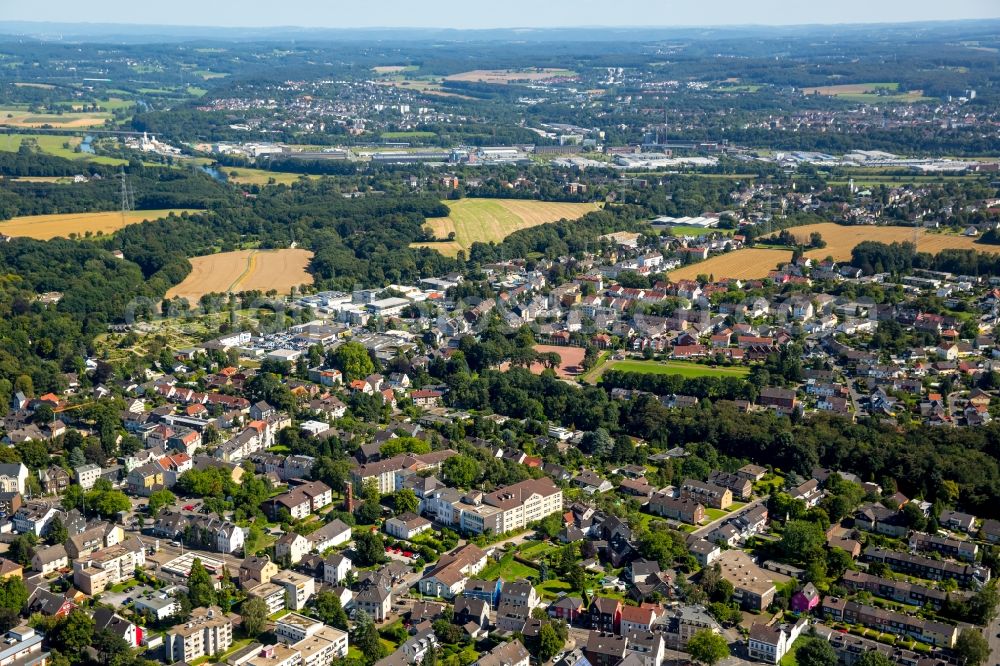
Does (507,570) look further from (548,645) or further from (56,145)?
(56,145)

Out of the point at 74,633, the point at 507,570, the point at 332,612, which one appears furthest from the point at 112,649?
the point at 507,570

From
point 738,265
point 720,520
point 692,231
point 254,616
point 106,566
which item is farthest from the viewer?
point 692,231

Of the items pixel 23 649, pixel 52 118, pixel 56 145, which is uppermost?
pixel 52 118

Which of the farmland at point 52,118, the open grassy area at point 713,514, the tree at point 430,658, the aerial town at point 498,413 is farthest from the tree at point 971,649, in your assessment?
the farmland at point 52,118

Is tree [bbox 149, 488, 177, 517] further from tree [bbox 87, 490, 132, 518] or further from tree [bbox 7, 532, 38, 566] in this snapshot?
tree [bbox 7, 532, 38, 566]

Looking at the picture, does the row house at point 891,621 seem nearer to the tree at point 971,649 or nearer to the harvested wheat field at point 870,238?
the tree at point 971,649

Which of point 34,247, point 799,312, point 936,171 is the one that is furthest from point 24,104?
point 799,312

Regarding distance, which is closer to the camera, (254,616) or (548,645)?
(548,645)
